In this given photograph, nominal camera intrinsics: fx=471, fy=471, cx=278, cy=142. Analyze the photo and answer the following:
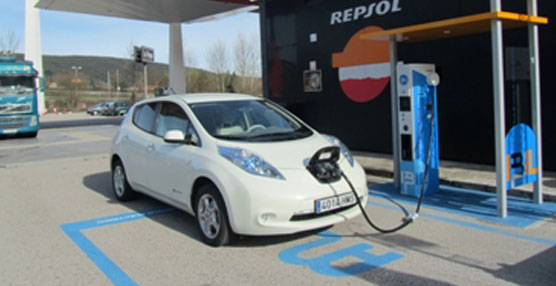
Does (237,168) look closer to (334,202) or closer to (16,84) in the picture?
(334,202)

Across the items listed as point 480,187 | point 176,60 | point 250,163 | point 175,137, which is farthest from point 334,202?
point 176,60

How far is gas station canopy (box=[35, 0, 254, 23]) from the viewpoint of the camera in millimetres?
24672

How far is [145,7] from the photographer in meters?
Result: 26.2

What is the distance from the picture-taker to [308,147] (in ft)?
17.1

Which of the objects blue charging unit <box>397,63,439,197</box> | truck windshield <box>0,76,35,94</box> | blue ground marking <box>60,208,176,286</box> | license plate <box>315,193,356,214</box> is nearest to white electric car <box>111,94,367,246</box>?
license plate <box>315,193,356,214</box>

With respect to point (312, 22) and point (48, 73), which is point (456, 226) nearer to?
point (312, 22)

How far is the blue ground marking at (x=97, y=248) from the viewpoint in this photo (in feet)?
13.9

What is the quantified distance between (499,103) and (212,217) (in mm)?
3559

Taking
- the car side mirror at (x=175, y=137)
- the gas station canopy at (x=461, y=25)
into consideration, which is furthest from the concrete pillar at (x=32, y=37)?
the gas station canopy at (x=461, y=25)

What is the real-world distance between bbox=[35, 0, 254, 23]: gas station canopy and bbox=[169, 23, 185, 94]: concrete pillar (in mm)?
3386

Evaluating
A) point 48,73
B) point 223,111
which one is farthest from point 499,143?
point 48,73

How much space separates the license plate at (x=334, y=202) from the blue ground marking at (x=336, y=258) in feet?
1.42

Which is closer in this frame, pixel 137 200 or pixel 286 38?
pixel 137 200

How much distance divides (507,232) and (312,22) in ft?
26.7
